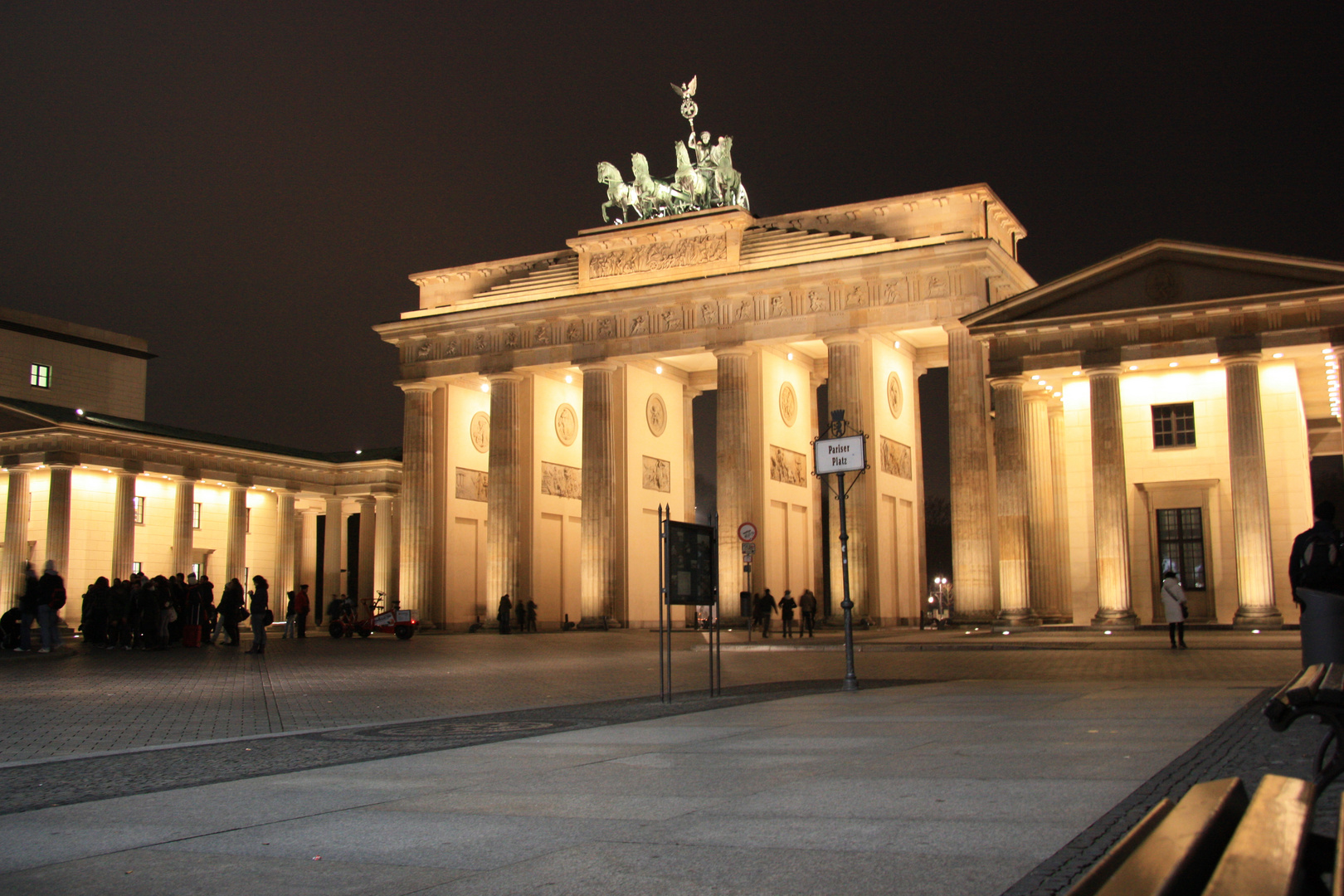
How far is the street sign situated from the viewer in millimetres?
17641

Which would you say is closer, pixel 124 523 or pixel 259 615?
pixel 259 615

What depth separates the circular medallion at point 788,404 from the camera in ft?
172

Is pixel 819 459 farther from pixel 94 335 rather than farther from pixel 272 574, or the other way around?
pixel 94 335

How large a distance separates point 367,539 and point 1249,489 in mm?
48042

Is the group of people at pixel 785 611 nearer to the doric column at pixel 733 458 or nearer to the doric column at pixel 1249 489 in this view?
the doric column at pixel 733 458

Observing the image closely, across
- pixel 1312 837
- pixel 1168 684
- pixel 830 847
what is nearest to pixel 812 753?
pixel 830 847

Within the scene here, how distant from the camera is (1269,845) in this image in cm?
249

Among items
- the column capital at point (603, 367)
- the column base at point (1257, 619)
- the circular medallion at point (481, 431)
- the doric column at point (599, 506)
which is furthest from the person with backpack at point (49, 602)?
the column base at point (1257, 619)

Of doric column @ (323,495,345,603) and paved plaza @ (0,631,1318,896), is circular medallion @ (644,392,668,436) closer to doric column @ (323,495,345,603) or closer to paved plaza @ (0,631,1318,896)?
doric column @ (323,495,345,603)

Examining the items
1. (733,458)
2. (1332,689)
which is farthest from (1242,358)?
(1332,689)

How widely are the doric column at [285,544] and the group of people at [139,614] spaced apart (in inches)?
1115

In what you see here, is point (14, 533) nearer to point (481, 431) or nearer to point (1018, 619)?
point (481, 431)

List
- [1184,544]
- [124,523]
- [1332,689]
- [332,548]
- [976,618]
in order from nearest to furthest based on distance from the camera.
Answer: [1332,689]
[1184,544]
[976,618]
[124,523]
[332,548]

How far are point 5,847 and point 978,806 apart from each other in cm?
474
